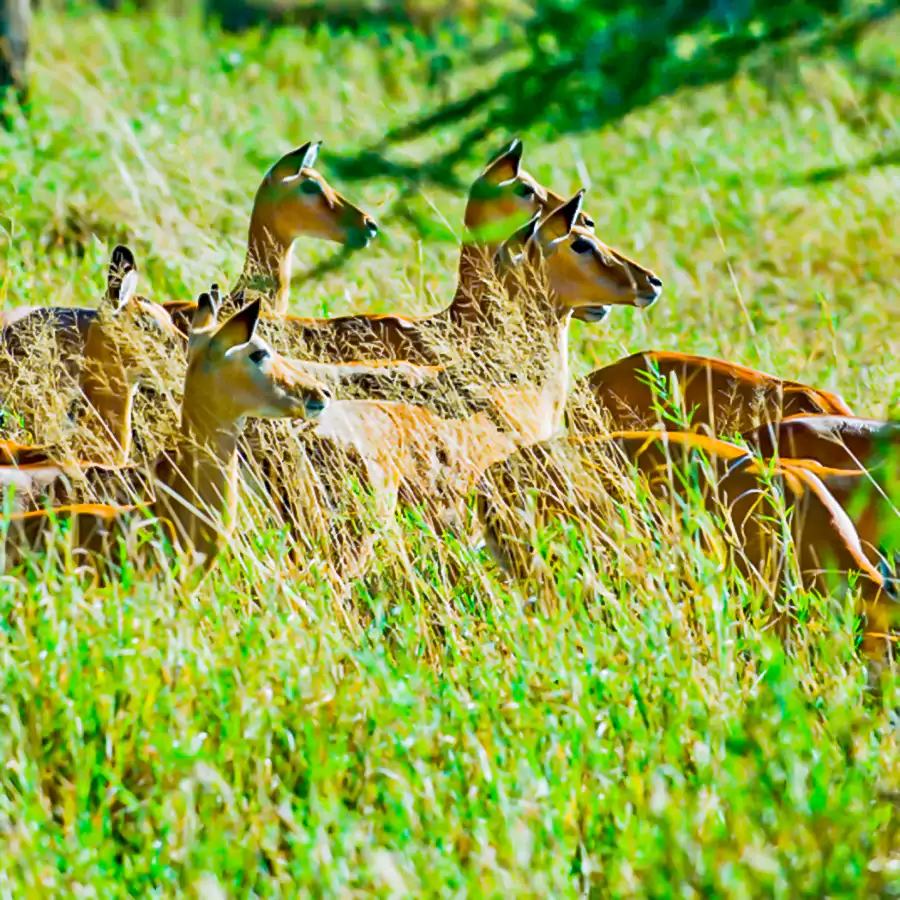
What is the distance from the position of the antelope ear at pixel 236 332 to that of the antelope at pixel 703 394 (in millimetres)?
1407

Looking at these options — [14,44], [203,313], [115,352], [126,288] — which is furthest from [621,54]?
[14,44]

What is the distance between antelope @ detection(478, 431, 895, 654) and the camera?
15.2ft

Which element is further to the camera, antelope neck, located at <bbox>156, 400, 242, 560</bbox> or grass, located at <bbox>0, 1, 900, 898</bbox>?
antelope neck, located at <bbox>156, 400, 242, 560</bbox>

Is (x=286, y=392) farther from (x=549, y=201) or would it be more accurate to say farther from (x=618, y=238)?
(x=618, y=238)

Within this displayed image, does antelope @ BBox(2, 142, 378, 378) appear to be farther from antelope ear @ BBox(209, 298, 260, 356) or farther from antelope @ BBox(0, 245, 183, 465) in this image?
antelope ear @ BBox(209, 298, 260, 356)

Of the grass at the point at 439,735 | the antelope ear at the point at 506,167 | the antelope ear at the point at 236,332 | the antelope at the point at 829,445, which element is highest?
the antelope ear at the point at 236,332

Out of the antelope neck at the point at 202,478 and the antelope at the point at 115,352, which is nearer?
the antelope neck at the point at 202,478

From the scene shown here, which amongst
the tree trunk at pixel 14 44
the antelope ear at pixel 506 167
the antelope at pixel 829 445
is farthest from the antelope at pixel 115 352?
the tree trunk at pixel 14 44

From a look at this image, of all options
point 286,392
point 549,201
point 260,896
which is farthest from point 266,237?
point 260,896

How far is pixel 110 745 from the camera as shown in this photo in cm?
348

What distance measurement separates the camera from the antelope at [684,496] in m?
4.62

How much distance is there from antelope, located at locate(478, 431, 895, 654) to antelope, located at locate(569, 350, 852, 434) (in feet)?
2.90

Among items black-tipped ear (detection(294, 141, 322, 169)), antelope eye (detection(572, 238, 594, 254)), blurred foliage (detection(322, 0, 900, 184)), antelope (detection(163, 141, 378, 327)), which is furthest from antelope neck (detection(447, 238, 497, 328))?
blurred foliage (detection(322, 0, 900, 184))

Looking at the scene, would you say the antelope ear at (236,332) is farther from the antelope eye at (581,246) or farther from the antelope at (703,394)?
the antelope eye at (581,246)
